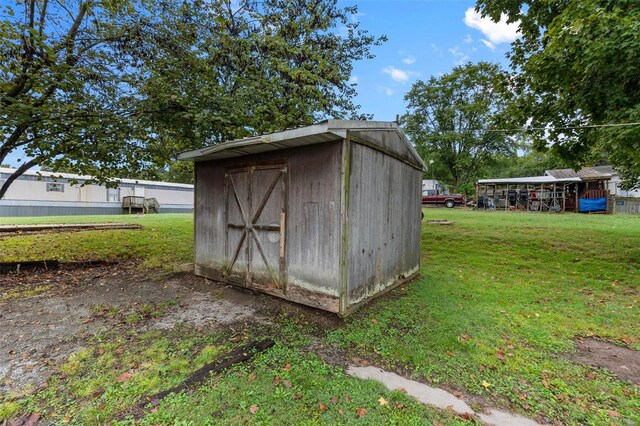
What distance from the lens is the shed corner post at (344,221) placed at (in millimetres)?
3656

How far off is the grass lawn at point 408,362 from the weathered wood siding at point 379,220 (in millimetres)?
387

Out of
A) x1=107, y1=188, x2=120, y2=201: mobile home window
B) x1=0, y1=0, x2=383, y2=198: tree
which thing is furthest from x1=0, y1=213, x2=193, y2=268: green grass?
x1=107, y1=188, x2=120, y2=201: mobile home window

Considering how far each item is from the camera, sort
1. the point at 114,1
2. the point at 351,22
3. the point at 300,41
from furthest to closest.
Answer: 1. the point at 351,22
2. the point at 300,41
3. the point at 114,1

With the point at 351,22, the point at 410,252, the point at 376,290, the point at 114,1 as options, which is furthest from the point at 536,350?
the point at 351,22

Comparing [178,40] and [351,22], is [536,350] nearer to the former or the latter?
[178,40]

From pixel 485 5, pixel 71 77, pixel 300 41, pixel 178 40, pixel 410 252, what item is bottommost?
pixel 410 252

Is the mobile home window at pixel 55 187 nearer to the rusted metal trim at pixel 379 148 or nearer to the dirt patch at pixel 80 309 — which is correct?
the dirt patch at pixel 80 309

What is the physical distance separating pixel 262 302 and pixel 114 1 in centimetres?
601

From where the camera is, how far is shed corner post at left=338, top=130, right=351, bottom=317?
366 centimetres

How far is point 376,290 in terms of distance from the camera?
14.8ft

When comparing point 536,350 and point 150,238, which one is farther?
point 150,238

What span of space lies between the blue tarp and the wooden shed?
65.7 feet

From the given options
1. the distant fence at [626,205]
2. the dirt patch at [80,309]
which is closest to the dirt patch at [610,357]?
the dirt patch at [80,309]

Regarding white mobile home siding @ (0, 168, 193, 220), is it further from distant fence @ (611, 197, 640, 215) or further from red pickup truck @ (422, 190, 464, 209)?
distant fence @ (611, 197, 640, 215)
